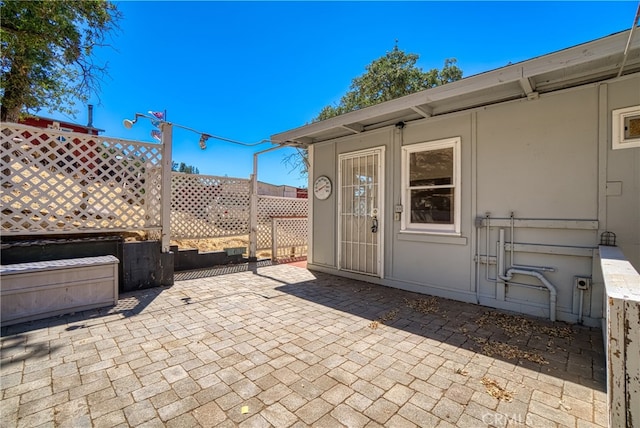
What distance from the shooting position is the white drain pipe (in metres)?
3.29

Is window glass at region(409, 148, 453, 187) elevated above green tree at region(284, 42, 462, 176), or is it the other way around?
green tree at region(284, 42, 462, 176)

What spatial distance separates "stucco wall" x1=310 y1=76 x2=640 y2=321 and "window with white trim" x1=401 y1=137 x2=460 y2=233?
4.1 inches

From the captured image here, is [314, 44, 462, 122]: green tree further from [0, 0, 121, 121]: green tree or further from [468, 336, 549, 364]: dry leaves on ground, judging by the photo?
[468, 336, 549, 364]: dry leaves on ground

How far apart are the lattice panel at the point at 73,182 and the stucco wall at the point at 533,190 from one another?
4.37 metres

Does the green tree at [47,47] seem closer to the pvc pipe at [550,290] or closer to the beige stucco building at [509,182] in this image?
the beige stucco building at [509,182]

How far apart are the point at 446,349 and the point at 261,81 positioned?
933 cm

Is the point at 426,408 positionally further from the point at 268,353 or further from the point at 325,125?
the point at 325,125

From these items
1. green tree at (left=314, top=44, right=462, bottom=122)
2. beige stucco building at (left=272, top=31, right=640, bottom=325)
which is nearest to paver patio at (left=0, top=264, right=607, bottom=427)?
beige stucco building at (left=272, top=31, right=640, bottom=325)

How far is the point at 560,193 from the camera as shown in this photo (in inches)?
129

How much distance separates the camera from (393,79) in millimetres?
12156

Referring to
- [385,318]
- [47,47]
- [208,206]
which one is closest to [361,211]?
[385,318]

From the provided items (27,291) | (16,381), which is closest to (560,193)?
(16,381)

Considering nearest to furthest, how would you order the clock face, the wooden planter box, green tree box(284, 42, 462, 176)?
the wooden planter box < the clock face < green tree box(284, 42, 462, 176)

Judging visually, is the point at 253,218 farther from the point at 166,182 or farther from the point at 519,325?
the point at 519,325
